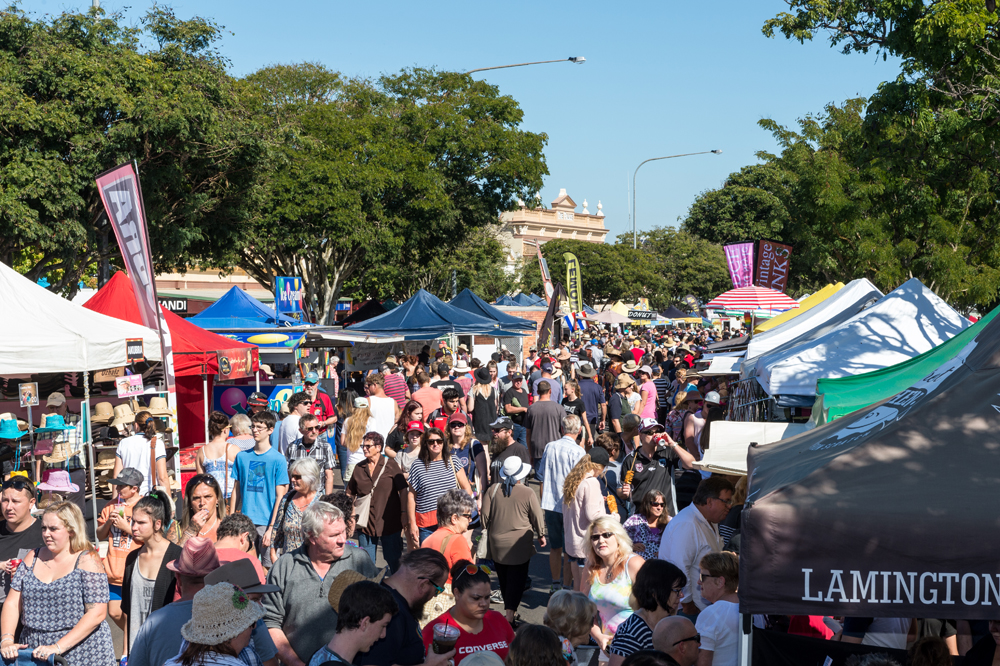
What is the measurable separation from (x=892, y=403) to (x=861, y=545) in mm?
1060

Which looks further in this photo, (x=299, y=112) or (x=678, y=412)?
(x=299, y=112)

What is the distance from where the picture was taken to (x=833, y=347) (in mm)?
8672

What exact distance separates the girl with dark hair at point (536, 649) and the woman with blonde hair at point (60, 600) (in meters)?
2.46

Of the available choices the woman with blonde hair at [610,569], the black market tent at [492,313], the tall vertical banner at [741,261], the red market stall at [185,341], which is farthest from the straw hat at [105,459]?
the tall vertical banner at [741,261]

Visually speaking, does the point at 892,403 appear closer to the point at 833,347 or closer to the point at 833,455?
the point at 833,455

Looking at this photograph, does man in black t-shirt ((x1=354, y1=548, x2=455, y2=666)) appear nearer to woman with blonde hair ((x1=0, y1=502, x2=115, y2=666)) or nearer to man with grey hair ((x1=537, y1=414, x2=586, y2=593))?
Answer: woman with blonde hair ((x1=0, y1=502, x2=115, y2=666))

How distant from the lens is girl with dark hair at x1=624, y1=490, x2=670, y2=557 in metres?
6.36

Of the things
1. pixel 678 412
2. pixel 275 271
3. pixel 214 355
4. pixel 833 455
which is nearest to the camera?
pixel 833 455

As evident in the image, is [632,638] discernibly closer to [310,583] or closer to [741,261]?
[310,583]

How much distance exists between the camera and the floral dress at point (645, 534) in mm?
6355

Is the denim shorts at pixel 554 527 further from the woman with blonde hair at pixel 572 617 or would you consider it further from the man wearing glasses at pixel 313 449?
the woman with blonde hair at pixel 572 617

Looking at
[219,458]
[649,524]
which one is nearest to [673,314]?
[219,458]

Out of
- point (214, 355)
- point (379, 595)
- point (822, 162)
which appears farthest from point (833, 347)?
point (822, 162)

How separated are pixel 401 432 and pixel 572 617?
14.5 ft
